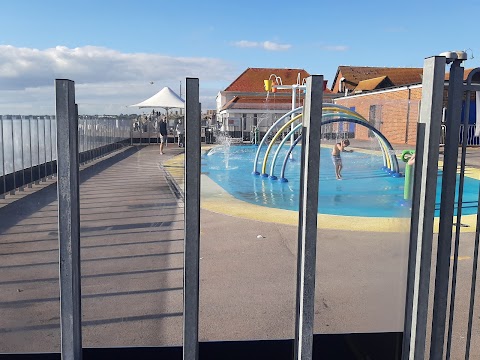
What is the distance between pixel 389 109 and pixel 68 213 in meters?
18.4

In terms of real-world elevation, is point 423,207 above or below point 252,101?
below

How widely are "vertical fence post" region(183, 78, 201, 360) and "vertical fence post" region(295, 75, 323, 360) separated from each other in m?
0.46

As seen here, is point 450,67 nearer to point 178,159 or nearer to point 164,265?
point 164,265

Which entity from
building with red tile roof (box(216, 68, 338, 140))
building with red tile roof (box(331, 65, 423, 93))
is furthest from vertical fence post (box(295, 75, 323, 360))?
building with red tile roof (box(331, 65, 423, 93))

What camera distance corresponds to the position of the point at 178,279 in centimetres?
507

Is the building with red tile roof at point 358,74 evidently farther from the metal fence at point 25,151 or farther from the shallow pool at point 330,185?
the metal fence at point 25,151

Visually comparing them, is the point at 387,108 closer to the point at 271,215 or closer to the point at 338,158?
the point at 338,158

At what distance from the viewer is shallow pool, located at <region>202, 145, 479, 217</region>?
831 centimetres

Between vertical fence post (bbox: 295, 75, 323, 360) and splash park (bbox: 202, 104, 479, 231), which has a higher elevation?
vertical fence post (bbox: 295, 75, 323, 360)

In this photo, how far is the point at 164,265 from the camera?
5535 mm

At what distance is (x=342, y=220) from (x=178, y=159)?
12681 mm

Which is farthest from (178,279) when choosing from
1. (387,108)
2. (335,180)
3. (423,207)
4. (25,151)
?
(387,108)

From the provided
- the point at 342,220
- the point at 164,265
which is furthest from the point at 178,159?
the point at 164,265

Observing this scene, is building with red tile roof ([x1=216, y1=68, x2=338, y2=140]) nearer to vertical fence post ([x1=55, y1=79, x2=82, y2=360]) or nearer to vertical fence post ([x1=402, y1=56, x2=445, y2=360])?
vertical fence post ([x1=402, y1=56, x2=445, y2=360])
